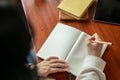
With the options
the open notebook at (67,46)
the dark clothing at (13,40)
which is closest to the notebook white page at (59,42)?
the open notebook at (67,46)

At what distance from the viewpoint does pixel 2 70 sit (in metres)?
0.50

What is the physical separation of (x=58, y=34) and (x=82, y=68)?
0.21 metres

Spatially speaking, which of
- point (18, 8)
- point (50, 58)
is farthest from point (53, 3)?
point (18, 8)

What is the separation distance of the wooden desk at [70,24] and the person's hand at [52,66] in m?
0.03

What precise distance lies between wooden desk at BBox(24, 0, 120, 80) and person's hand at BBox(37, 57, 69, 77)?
1.0 inches

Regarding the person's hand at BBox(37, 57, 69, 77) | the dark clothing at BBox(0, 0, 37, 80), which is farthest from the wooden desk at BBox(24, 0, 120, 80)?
the dark clothing at BBox(0, 0, 37, 80)

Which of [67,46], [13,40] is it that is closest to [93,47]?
[67,46]

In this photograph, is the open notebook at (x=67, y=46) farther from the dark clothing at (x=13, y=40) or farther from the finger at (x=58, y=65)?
the dark clothing at (x=13, y=40)

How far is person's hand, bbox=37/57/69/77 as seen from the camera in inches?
41.2

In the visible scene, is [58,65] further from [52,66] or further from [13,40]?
[13,40]

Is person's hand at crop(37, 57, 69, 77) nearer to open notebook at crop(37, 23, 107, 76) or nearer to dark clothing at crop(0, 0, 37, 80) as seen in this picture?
open notebook at crop(37, 23, 107, 76)

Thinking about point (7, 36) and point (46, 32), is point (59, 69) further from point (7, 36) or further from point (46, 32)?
point (7, 36)

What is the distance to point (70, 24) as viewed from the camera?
3.87ft

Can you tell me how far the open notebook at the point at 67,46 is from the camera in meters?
1.07
